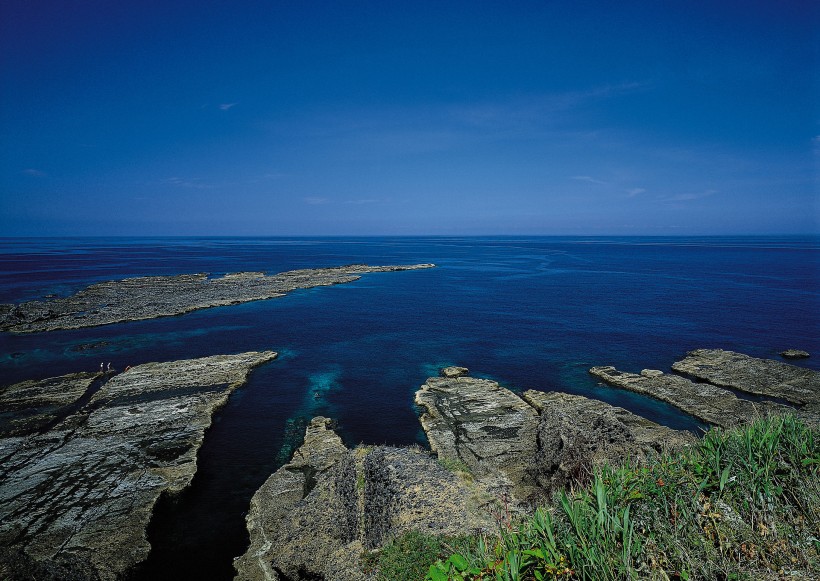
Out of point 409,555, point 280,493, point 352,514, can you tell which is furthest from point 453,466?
point 280,493

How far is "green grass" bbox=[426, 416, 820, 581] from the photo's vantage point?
20.3 feet

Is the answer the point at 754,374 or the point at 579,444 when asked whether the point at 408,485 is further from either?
the point at 754,374

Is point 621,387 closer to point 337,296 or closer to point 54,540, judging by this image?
point 54,540

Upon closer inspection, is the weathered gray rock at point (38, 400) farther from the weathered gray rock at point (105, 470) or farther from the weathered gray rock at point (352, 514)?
the weathered gray rock at point (352, 514)

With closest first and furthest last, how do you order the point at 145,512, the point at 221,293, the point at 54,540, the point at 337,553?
1. the point at 337,553
2. the point at 54,540
3. the point at 145,512
4. the point at 221,293

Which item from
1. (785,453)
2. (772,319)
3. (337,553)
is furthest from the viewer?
(772,319)

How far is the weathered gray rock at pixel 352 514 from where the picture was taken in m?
15.3

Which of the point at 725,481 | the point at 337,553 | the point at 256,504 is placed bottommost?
the point at 256,504

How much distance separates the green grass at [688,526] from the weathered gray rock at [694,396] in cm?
2653

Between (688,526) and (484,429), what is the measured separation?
24.1 m

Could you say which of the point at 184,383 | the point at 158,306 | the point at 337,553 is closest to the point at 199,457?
the point at 184,383

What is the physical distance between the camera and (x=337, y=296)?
8725 centimetres

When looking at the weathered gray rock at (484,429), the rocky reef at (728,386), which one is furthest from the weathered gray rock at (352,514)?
the rocky reef at (728,386)

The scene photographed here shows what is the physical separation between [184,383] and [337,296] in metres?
Answer: 49.3
